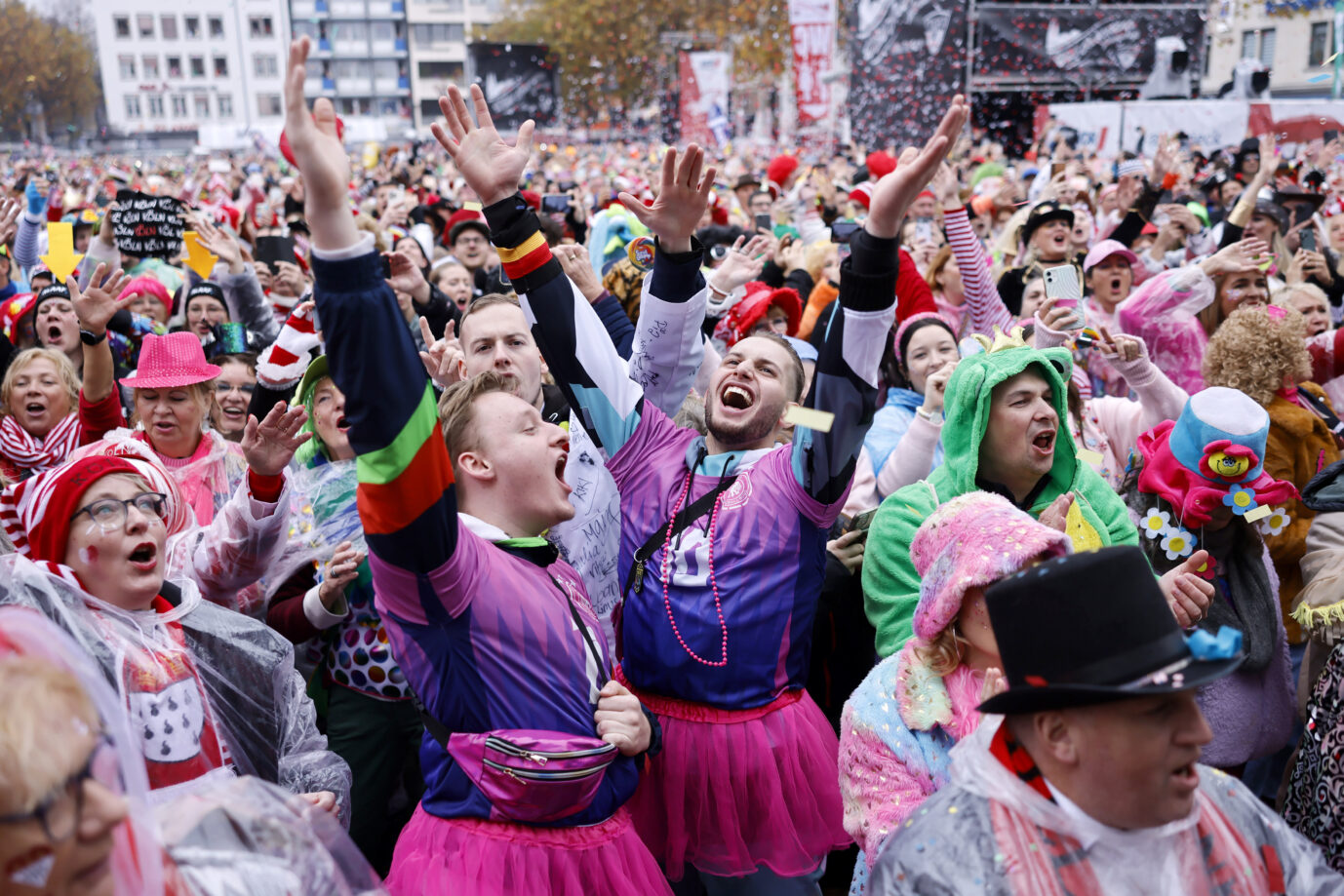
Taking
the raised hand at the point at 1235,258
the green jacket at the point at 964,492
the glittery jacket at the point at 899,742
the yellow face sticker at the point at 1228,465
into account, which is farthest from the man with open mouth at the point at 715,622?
the raised hand at the point at 1235,258

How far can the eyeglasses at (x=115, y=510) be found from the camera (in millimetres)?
2352

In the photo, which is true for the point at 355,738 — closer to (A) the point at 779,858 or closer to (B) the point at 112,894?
(A) the point at 779,858

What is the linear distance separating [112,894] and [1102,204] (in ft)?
33.7

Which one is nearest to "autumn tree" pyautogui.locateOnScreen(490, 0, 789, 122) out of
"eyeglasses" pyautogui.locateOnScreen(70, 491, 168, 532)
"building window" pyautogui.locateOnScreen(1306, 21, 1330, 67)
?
"building window" pyautogui.locateOnScreen(1306, 21, 1330, 67)

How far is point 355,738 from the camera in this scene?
3.29m

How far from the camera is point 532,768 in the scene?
2.04 metres

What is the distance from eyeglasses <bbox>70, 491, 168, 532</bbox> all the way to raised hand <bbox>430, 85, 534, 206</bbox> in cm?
108

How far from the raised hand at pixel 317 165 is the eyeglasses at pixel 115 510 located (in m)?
1.05

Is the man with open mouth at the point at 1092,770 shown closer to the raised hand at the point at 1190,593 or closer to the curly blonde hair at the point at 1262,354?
the raised hand at the point at 1190,593

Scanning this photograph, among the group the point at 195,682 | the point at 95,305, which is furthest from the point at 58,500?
the point at 95,305

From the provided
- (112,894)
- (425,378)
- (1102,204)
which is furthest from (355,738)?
(1102,204)

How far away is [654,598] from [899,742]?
32.2 inches

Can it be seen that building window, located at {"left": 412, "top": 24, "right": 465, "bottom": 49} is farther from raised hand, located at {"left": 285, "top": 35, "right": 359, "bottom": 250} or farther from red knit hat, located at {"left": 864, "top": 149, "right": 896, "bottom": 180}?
raised hand, located at {"left": 285, "top": 35, "right": 359, "bottom": 250}

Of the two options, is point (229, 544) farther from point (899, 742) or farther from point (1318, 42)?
point (1318, 42)
